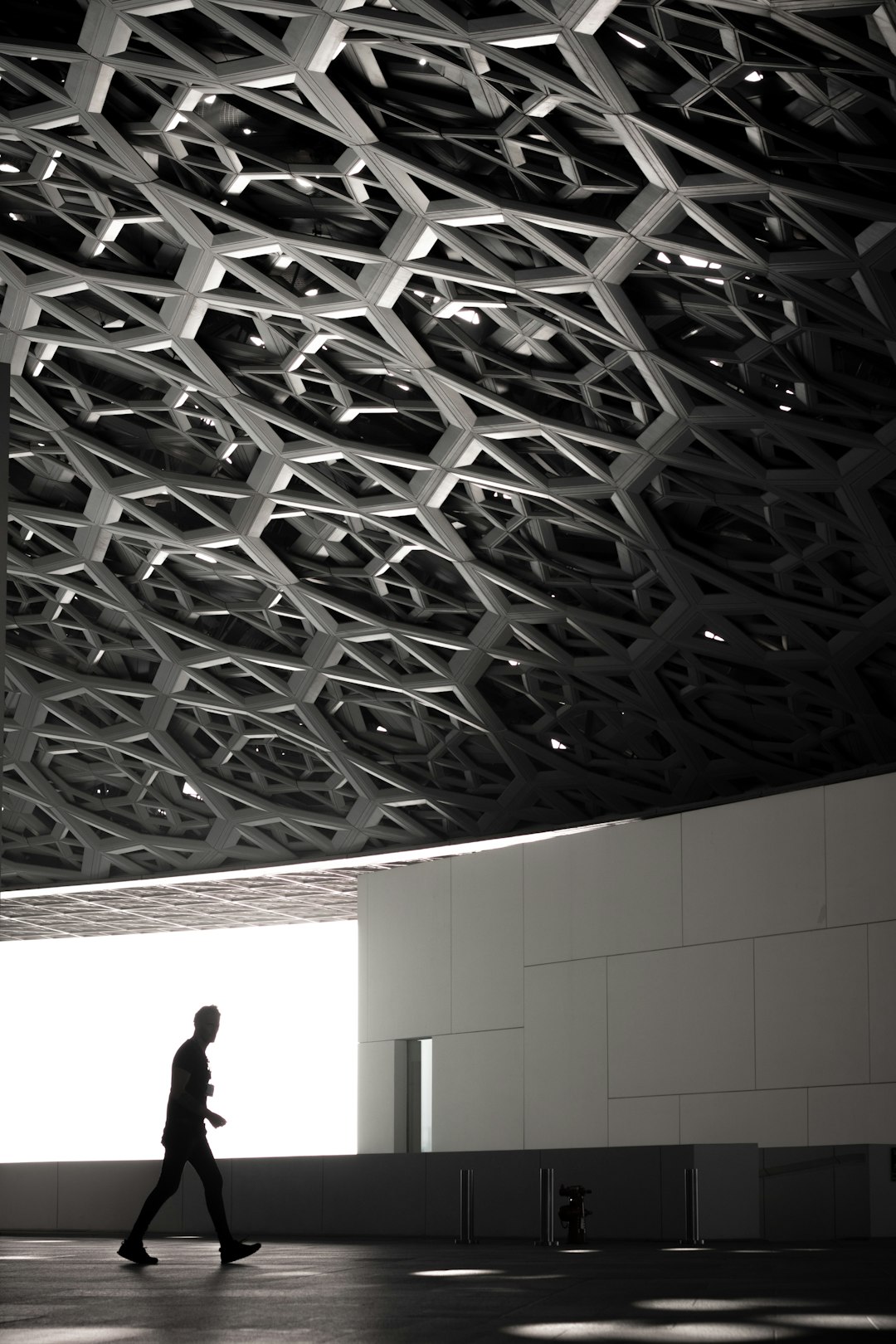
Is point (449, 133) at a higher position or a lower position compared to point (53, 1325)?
higher

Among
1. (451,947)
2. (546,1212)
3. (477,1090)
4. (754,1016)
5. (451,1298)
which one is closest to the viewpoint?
(451,1298)

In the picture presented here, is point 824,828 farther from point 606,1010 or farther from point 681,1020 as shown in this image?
point 606,1010

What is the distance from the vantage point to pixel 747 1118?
22.7 meters

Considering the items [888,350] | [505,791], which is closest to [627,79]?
[888,350]

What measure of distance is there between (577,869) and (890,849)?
20.9 ft

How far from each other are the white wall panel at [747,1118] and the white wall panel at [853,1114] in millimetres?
213

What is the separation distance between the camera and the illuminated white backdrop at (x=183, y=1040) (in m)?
44.5

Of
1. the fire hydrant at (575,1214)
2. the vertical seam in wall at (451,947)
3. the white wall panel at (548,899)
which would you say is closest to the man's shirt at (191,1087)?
the fire hydrant at (575,1214)

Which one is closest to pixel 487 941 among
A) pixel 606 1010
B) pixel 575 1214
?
pixel 606 1010

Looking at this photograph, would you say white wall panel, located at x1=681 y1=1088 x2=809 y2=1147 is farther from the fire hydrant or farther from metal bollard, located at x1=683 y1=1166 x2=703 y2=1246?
the fire hydrant

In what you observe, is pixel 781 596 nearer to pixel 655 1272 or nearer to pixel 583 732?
pixel 583 732

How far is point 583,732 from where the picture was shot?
31.0 m

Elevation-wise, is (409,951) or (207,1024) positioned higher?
(409,951)

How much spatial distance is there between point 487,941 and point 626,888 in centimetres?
370
